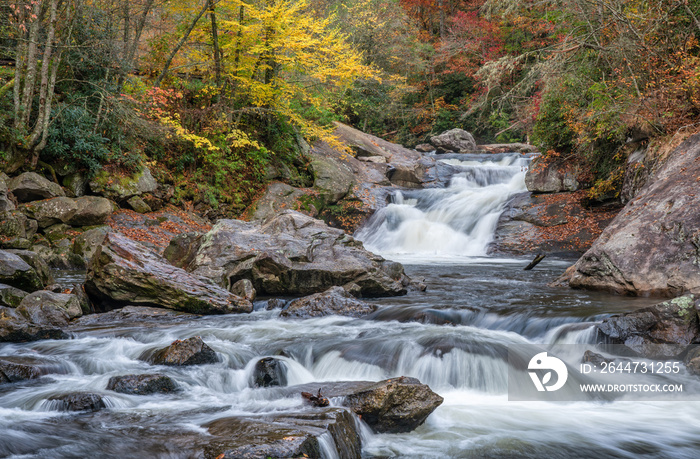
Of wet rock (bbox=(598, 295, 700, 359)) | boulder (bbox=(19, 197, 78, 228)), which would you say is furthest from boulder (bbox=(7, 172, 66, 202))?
wet rock (bbox=(598, 295, 700, 359))

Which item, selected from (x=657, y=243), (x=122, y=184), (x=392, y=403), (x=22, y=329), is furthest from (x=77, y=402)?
(x=122, y=184)

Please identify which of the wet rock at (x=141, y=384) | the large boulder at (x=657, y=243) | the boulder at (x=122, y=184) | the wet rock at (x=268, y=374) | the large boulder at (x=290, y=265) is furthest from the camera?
the boulder at (x=122, y=184)

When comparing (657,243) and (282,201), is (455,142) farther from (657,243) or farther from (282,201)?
(657,243)

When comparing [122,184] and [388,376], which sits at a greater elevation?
[122,184]

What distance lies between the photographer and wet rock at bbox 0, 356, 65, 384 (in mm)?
4668

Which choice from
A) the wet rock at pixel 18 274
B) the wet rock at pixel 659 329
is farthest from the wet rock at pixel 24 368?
the wet rock at pixel 659 329

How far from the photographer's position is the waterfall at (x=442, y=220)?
47.2ft

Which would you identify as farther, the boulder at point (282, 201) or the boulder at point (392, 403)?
the boulder at point (282, 201)

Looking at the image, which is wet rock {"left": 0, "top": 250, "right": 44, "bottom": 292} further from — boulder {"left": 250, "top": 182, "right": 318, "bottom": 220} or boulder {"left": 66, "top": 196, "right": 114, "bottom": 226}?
boulder {"left": 250, "top": 182, "right": 318, "bottom": 220}

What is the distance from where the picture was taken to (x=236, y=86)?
15.3m

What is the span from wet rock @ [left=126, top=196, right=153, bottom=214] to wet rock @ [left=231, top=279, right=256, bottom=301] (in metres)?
6.10

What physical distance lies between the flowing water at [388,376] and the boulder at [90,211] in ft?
19.5

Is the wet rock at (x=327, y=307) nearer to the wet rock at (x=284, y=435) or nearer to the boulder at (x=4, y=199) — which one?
the wet rock at (x=284, y=435)

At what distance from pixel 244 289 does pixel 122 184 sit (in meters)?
6.78
